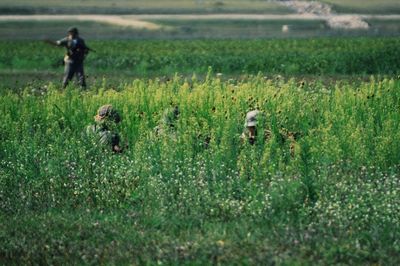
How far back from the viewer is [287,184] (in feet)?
44.5

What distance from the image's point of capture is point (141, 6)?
88.0 m

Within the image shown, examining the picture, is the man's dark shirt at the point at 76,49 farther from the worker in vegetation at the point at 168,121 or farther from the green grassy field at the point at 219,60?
the worker in vegetation at the point at 168,121

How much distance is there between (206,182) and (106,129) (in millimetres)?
3565

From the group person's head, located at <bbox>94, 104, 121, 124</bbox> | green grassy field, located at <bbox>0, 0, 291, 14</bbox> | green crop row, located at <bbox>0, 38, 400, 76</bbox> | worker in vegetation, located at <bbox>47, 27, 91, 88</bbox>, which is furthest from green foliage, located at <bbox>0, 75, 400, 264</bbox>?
green grassy field, located at <bbox>0, 0, 291, 14</bbox>

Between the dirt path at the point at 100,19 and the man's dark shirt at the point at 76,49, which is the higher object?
the man's dark shirt at the point at 76,49

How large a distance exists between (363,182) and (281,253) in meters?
2.97

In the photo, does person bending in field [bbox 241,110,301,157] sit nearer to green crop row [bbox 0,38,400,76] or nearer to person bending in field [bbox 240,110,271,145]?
person bending in field [bbox 240,110,271,145]

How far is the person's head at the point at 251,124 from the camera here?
664 inches

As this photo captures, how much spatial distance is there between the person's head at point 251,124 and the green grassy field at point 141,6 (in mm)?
66989

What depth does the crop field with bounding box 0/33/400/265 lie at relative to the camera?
1195cm

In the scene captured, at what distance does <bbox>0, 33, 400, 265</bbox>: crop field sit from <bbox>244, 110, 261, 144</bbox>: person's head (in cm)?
12

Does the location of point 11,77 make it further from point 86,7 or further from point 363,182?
point 86,7

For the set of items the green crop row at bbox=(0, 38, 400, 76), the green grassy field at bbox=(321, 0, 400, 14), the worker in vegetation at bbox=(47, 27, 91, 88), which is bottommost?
the green grassy field at bbox=(321, 0, 400, 14)

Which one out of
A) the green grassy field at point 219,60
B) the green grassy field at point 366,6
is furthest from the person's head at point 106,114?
the green grassy field at point 366,6
